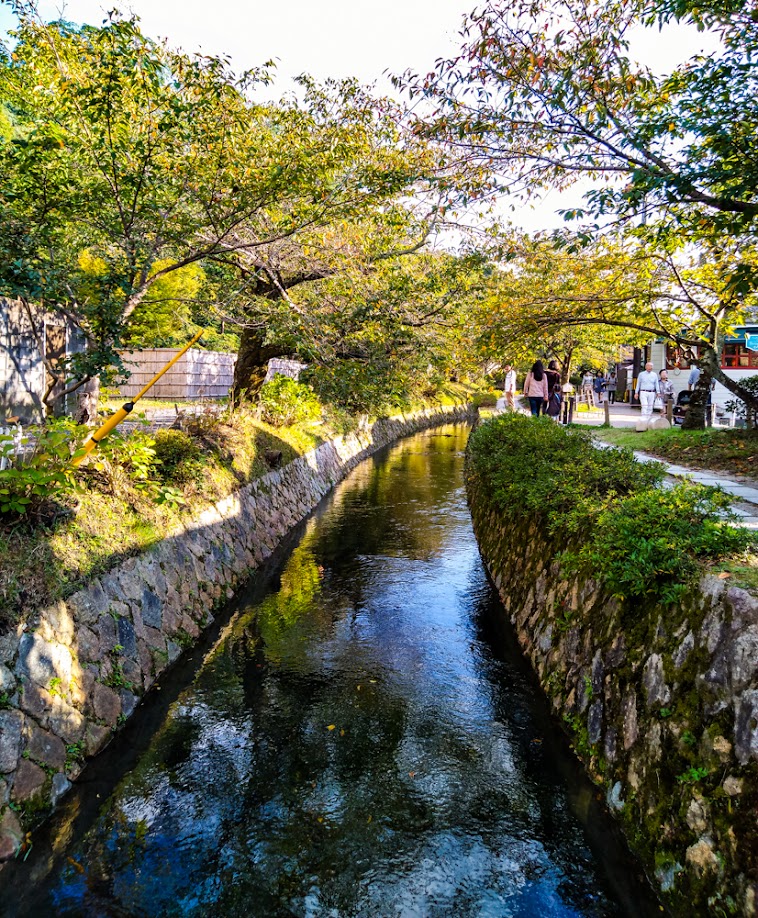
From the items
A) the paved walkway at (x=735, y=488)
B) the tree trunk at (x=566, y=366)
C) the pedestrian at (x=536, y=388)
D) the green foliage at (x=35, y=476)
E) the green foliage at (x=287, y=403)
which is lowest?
the paved walkway at (x=735, y=488)

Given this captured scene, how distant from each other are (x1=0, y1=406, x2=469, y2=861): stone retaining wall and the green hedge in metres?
5.05

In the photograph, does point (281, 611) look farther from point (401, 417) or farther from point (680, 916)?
point (401, 417)

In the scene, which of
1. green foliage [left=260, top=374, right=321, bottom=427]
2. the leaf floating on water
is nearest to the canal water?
the leaf floating on water

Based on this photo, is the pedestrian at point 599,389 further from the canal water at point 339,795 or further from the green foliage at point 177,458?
the green foliage at point 177,458

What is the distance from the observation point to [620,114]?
7.99m

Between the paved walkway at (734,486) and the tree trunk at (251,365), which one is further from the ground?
the tree trunk at (251,365)

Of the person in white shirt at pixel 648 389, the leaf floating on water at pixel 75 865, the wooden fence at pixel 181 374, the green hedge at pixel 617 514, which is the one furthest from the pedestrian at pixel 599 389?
the leaf floating on water at pixel 75 865

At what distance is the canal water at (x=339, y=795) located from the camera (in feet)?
15.0

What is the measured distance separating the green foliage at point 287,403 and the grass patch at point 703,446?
30.7ft

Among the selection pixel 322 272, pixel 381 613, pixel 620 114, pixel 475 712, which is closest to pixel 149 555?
pixel 381 613

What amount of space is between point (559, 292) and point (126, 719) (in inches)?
398

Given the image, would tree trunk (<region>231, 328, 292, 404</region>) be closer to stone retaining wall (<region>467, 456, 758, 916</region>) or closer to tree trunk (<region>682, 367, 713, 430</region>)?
tree trunk (<region>682, 367, 713, 430</region>)

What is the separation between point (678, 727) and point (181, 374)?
2311 cm

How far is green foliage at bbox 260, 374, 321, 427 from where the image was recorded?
18.7 metres
